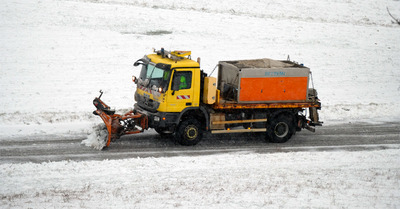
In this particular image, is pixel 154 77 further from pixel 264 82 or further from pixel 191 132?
pixel 264 82

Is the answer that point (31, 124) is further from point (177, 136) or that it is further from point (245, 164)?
point (245, 164)

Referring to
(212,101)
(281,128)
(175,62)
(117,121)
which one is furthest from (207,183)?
(281,128)

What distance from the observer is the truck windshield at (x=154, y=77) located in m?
14.4

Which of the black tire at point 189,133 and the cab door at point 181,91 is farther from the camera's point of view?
the black tire at point 189,133

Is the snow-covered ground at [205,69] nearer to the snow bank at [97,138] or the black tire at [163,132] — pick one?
the snow bank at [97,138]

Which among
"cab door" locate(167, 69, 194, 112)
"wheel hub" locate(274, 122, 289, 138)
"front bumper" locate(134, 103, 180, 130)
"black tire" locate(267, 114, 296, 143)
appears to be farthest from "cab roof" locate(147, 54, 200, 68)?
"wheel hub" locate(274, 122, 289, 138)

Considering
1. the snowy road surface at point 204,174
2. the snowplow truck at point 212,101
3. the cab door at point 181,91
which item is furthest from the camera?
the snowplow truck at point 212,101

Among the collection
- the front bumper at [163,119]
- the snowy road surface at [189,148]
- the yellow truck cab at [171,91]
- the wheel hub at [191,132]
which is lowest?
the snowy road surface at [189,148]

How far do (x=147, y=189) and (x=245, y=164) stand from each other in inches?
135

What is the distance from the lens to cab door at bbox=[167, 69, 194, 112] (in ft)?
47.3

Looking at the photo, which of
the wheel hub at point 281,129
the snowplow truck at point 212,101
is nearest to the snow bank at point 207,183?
the snowplow truck at point 212,101

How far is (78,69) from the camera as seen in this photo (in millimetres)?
23188

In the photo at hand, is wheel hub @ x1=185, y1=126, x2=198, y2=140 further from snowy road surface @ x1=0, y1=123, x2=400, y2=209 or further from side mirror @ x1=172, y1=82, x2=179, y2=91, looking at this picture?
side mirror @ x1=172, y1=82, x2=179, y2=91

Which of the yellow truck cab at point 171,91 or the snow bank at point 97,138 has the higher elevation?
the yellow truck cab at point 171,91
